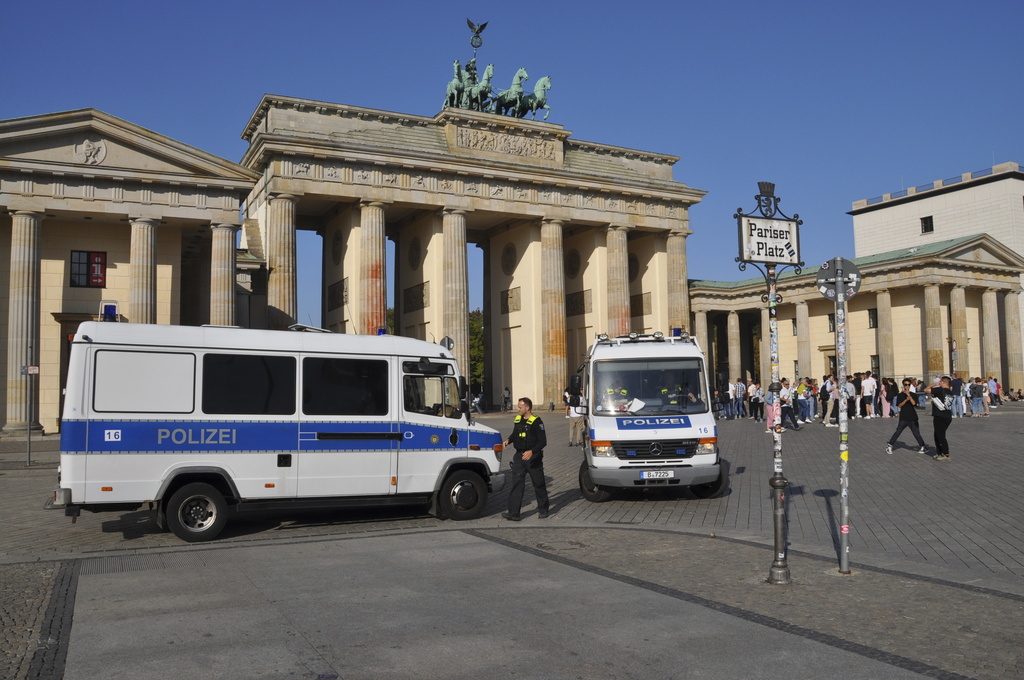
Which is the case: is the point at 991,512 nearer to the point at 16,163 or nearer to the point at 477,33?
the point at 16,163

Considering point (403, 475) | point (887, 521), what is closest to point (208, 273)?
point (403, 475)

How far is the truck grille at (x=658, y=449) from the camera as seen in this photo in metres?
13.1

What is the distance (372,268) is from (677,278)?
19.8m

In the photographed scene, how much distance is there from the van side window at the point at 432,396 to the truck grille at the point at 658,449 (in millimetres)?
2718

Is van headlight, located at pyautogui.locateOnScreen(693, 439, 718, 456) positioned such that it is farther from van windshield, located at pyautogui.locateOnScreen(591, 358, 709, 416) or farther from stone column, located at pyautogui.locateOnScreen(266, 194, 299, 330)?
stone column, located at pyautogui.locateOnScreen(266, 194, 299, 330)

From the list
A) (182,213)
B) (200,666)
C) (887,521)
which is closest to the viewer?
(200,666)

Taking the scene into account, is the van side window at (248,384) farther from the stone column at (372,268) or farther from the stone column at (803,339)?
the stone column at (803,339)

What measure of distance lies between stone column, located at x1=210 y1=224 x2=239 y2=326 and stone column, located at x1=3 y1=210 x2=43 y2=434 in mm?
6023

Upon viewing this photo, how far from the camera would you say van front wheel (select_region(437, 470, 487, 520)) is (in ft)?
40.3

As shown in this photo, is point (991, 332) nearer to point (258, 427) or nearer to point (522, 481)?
point (522, 481)

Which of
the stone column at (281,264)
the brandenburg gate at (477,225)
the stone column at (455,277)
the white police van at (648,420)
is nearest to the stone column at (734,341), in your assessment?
the brandenburg gate at (477,225)

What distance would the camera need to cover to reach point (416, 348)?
40.2 feet

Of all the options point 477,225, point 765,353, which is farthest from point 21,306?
point 765,353

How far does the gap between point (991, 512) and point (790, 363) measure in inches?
1954
